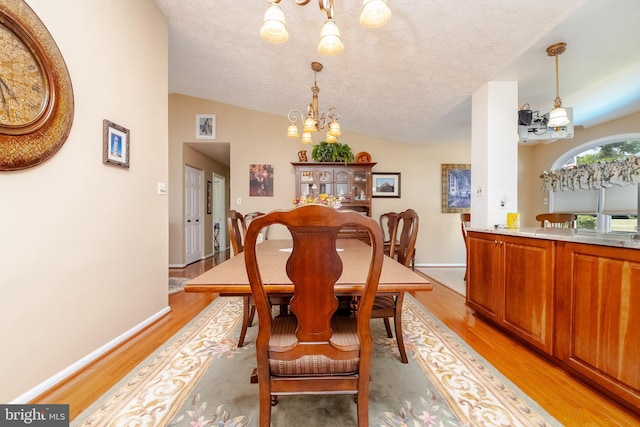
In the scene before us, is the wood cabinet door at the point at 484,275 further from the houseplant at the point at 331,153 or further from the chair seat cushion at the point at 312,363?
the houseplant at the point at 331,153

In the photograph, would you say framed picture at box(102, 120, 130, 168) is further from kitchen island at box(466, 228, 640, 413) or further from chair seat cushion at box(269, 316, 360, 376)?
kitchen island at box(466, 228, 640, 413)

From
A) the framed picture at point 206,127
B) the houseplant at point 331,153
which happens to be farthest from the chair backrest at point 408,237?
the framed picture at point 206,127

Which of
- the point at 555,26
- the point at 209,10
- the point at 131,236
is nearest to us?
the point at 555,26

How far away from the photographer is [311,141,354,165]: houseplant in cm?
418

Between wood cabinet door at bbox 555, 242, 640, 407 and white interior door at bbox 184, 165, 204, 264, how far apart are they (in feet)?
16.7

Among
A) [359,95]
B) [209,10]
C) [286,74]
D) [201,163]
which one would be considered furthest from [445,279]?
[201,163]

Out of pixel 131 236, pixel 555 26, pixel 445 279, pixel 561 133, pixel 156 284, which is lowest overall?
pixel 445 279

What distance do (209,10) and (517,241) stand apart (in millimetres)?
3250

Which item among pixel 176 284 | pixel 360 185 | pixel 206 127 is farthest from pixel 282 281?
pixel 206 127

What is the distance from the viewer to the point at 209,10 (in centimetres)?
232

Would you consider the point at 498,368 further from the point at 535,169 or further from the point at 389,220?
the point at 535,169

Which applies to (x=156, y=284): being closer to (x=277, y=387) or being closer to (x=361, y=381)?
(x=277, y=387)

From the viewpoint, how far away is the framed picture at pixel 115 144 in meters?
1.83

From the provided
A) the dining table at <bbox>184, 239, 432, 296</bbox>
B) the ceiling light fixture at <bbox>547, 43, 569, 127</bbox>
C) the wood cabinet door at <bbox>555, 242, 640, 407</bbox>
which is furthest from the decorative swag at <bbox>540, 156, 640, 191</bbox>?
the dining table at <bbox>184, 239, 432, 296</bbox>
